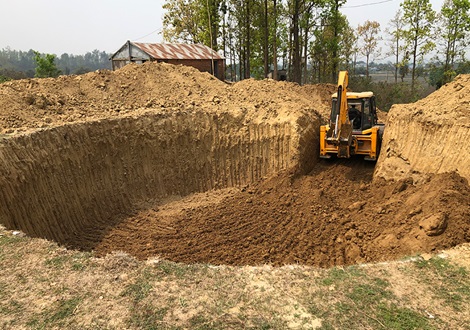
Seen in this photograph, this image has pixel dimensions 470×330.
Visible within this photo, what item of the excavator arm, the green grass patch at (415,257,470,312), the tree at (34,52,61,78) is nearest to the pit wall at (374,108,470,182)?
the excavator arm

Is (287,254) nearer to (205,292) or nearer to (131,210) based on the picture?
(205,292)

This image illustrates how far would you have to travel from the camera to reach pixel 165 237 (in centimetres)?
979

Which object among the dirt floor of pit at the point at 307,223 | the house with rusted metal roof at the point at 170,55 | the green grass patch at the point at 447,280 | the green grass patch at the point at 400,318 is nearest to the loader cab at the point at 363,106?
the dirt floor of pit at the point at 307,223

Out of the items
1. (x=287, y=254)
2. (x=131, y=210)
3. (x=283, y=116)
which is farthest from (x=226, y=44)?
(x=287, y=254)

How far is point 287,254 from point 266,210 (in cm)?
222

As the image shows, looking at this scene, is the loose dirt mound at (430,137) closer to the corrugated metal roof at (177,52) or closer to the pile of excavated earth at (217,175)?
the pile of excavated earth at (217,175)

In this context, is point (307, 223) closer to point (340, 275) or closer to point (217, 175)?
point (340, 275)

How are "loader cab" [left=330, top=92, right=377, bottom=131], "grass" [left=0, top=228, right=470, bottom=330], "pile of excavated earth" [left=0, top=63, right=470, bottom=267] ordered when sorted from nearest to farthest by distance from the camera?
"grass" [left=0, top=228, right=470, bottom=330] < "pile of excavated earth" [left=0, top=63, right=470, bottom=267] < "loader cab" [left=330, top=92, right=377, bottom=131]

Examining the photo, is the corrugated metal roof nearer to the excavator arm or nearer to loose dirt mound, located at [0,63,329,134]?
loose dirt mound, located at [0,63,329,134]

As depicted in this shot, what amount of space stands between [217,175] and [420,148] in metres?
6.95

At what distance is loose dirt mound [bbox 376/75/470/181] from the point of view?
9.86 meters

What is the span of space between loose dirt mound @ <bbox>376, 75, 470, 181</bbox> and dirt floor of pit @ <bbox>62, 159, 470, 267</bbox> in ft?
2.31

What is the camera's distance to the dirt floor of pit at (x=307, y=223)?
7.96m

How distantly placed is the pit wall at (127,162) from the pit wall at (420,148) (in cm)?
271
